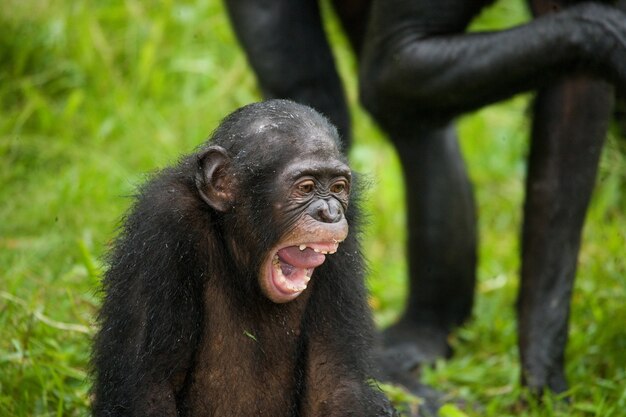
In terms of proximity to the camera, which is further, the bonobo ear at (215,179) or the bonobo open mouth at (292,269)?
the bonobo ear at (215,179)

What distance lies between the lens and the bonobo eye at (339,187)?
131 inches

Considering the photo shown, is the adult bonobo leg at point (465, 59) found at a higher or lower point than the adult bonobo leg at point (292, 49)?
higher

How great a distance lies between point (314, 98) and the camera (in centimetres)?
515

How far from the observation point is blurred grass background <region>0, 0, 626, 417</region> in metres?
4.35

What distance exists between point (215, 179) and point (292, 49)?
70.9 inches

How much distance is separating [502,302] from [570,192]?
1.56m

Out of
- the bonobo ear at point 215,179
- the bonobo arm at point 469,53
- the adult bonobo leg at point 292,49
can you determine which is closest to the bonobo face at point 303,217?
the bonobo ear at point 215,179

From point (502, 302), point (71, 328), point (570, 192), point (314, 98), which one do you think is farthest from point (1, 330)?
point (502, 302)

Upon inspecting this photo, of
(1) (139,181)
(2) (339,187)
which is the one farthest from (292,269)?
(1) (139,181)

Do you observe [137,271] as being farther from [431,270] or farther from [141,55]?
[141,55]

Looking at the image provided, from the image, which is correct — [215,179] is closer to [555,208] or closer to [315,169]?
[315,169]

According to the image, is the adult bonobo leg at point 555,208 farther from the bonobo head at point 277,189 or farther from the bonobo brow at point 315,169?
the bonobo brow at point 315,169

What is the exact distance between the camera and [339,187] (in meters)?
3.36

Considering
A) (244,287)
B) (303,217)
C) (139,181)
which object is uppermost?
(303,217)
